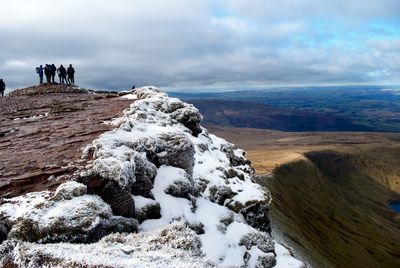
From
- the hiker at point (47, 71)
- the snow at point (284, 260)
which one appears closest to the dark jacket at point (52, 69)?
the hiker at point (47, 71)

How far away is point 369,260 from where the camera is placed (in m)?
124

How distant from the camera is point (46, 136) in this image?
1247 inches

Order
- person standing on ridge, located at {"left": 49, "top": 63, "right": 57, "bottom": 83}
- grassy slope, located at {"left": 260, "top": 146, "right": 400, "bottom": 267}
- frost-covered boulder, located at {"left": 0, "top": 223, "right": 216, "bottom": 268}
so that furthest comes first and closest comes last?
grassy slope, located at {"left": 260, "top": 146, "right": 400, "bottom": 267}, person standing on ridge, located at {"left": 49, "top": 63, "right": 57, "bottom": 83}, frost-covered boulder, located at {"left": 0, "top": 223, "right": 216, "bottom": 268}

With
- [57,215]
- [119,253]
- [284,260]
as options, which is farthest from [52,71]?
[119,253]

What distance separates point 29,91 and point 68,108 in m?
24.4

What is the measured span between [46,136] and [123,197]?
520 inches

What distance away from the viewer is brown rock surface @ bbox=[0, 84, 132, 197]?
22.2 m

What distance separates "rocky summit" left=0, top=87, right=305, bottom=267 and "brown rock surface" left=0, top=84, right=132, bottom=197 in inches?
4.5

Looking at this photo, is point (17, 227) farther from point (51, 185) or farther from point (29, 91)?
point (29, 91)

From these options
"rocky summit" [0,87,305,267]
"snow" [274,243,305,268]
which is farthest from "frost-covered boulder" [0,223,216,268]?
"snow" [274,243,305,268]

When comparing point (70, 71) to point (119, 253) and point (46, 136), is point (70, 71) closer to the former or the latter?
point (46, 136)

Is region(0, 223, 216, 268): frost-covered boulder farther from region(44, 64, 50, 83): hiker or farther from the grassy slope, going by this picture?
the grassy slope

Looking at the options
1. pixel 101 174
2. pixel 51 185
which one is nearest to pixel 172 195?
pixel 101 174

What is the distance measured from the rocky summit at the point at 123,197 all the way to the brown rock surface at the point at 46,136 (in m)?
0.11
